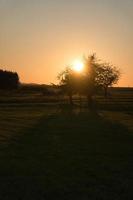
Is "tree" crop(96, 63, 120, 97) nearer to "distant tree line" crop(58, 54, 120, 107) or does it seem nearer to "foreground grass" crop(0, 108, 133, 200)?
"distant tree line" crop(58, 54, 120, 107)

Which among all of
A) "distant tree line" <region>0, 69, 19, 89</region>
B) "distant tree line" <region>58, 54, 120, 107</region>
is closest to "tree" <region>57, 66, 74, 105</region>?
"distant tree line" <region>58, 54, 120, 107</region>

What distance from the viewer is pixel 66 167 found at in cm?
2342

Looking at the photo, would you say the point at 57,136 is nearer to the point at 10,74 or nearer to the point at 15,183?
the point at 15,183

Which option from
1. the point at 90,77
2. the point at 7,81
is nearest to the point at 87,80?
the point at 90,77

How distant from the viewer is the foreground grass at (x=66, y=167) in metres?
18.3

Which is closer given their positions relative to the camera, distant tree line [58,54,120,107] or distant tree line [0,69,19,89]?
distant tree line [58,54,120,107]

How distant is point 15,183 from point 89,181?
293cm

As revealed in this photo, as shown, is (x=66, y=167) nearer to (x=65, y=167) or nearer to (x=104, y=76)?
(x=65, y=167)

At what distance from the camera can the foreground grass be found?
1827 cm

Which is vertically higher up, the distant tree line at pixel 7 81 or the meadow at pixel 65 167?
the distant tree line at pixel 7 81

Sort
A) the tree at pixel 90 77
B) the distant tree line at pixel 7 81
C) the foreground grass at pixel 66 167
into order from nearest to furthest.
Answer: the foreground grass at pixel 66 167
the tree at pixel 90 77
the distant tree line at pixel 7 81

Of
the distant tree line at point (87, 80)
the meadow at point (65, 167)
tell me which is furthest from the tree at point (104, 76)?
the meadow at point (65, 167)

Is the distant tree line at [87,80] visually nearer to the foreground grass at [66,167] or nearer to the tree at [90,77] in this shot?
the tree at [90,77]

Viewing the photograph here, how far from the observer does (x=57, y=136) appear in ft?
124
